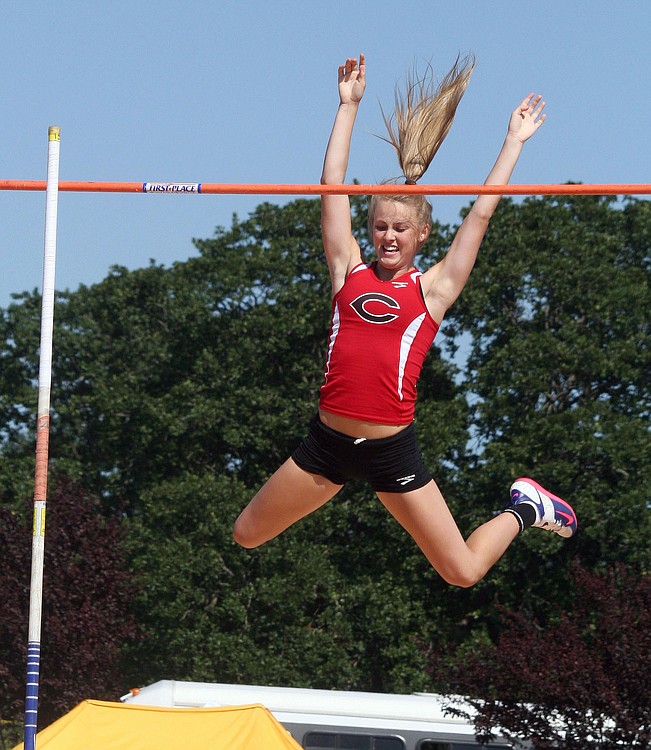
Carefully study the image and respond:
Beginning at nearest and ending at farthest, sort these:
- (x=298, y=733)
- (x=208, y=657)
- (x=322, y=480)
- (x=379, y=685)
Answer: (x=322, y=480) → (x=298, y=733) → (x=208, y=657) → (x=379, y=685)

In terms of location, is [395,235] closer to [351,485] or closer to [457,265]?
[457,265]

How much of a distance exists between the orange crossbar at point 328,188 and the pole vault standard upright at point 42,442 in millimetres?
268

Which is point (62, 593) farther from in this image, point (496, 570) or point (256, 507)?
point (256, 507)

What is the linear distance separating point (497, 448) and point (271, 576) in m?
5.02

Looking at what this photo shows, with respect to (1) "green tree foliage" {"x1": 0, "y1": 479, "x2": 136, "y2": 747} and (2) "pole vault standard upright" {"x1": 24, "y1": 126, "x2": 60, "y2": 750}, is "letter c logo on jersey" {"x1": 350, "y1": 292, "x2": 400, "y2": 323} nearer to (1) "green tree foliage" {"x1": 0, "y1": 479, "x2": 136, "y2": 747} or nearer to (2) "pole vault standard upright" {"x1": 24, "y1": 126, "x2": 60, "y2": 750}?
(2) "pole vault standard upright" {"x1": 24, "y1": 126, "x2": 60, "y2": 750}

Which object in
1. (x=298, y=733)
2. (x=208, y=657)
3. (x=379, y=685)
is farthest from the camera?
(x=379, y=685)

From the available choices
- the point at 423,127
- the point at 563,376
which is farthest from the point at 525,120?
the point at 563,376

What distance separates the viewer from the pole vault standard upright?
498 centimetres

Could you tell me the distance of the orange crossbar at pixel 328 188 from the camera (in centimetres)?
525

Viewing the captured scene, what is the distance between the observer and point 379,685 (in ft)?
79.8

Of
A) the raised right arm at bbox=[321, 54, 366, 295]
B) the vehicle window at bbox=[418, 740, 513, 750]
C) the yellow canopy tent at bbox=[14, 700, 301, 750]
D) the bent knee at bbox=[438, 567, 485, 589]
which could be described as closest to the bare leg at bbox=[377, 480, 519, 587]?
the bent knee at bbox=[438, 567, 485, 589]

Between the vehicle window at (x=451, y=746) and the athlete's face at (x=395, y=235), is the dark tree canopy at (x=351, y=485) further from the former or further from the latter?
the athlete's face at (x=395, y=235)

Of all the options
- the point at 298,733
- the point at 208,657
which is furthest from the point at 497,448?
the point at 298,733

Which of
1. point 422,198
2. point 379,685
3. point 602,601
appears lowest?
point 379,685
